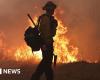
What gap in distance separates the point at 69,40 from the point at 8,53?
3554 millimetres

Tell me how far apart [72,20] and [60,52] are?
9.27ft

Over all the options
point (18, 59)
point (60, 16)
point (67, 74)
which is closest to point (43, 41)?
point (67, 74)

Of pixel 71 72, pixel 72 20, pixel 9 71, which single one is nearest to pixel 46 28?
pixel 71 72

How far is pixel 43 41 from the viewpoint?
1204 cm

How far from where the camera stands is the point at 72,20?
987 inches

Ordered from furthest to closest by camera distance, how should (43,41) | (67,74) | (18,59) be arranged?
(18,59)
(67,74)
(43,41)

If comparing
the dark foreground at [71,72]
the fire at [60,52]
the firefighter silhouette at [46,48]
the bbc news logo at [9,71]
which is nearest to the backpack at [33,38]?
the firefighter silhouette at [46,48]

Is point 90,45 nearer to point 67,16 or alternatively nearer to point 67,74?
point 67,16

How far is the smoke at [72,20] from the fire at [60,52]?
3.34 ft

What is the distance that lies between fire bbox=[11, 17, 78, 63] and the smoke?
3.34ft

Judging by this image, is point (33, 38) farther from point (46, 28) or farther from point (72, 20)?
point (72, 20)

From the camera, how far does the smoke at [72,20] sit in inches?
977

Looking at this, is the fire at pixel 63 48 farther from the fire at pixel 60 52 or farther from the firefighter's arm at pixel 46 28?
the firefighter's arm at pixel 46 28

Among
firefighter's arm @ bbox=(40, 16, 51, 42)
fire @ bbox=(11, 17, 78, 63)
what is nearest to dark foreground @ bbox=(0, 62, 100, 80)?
firefighter's arm @ bbox=(40, 16, 51, 42)
